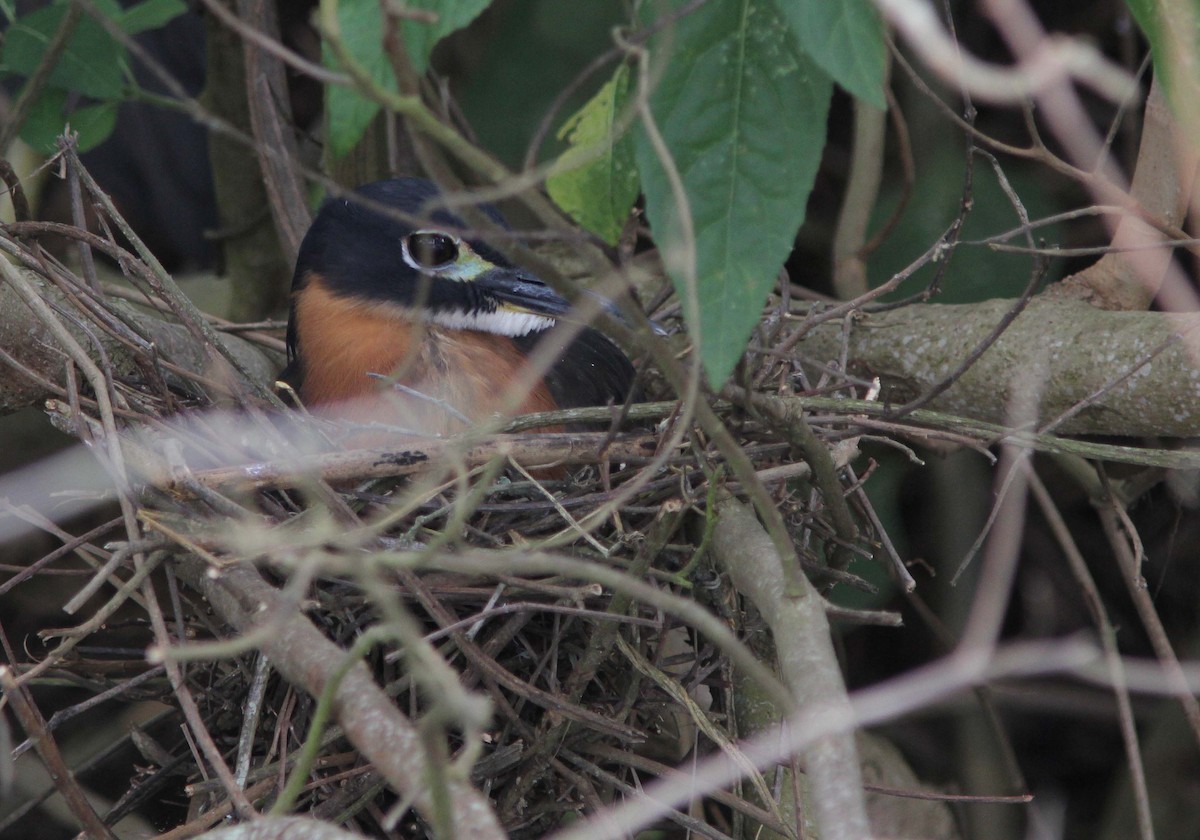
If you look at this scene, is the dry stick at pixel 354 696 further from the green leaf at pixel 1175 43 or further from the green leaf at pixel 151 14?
the green leaf at pixel 151 14

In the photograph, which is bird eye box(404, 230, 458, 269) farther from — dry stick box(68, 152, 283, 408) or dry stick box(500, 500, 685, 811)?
dry stick box(500, 500, 685, 811)

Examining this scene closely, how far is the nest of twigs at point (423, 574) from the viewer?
1655 mm

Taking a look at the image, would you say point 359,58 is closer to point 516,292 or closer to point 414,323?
point 414,323

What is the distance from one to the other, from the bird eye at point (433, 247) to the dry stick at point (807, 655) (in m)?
1.08

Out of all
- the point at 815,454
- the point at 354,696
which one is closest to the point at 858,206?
the point at 815,454

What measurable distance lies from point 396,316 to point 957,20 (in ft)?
6.14

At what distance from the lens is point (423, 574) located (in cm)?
185

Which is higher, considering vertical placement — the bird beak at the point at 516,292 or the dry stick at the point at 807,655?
the dry stick at the point at 807,655

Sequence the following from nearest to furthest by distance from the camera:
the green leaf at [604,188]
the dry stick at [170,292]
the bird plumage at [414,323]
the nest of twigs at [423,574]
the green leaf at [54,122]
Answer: the nest of twigs at [423,574] → the green leaf at [604,188] → the dry stick at [170,292] → the bird plumage at [414,323] → the green leaf at [54,122]

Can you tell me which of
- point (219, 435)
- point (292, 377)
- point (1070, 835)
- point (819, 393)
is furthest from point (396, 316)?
point (1070, 835)

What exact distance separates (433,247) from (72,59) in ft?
2.65

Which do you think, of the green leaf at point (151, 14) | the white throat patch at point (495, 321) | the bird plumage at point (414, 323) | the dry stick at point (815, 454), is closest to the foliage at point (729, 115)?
the dry stick at point (815, 454)

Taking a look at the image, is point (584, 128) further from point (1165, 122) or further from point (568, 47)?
point (568, 47)

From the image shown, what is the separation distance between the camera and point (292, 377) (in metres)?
2.69
